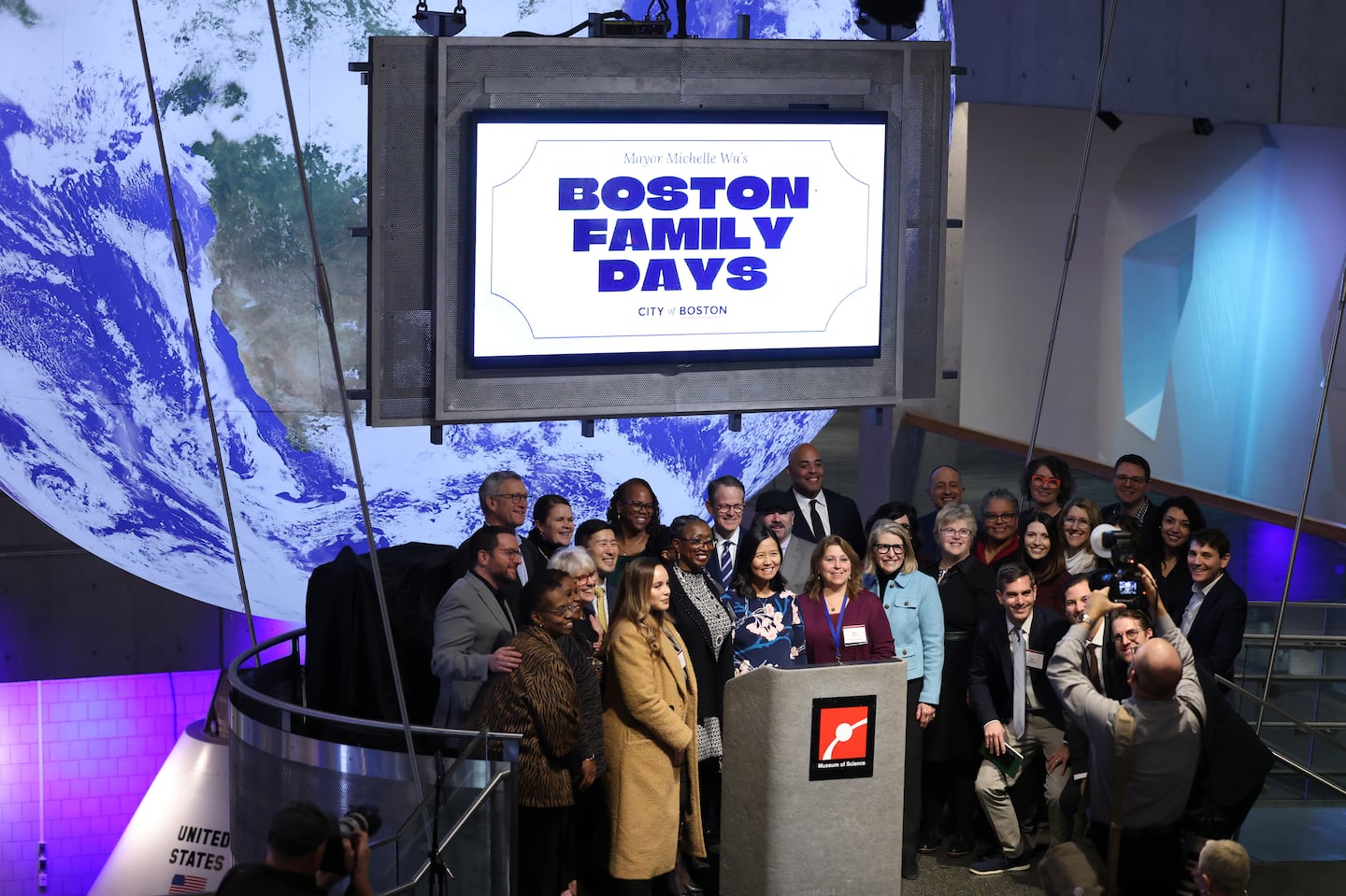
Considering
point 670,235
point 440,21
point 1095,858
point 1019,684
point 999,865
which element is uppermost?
point 440,21

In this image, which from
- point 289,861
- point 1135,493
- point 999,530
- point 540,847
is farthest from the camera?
point 1135,493

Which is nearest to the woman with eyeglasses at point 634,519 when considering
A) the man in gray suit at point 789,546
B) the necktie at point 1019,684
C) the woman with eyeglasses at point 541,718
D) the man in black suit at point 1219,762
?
the man in gray suit at point 789,546

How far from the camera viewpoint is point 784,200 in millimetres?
5820

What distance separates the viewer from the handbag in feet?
14.4

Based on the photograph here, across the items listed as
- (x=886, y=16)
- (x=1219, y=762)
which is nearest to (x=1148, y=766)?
(x=1219, y=762)

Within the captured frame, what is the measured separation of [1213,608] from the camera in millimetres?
5789

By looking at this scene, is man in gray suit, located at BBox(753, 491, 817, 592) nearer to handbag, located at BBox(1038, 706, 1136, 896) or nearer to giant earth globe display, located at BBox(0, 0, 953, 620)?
handbag, located at BBox(1038, 706, 1136, 896)

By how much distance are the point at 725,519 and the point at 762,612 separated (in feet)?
3.64

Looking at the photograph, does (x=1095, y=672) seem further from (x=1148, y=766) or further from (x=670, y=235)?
(x=670, y=235)

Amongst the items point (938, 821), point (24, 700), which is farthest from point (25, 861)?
point (938, 821)

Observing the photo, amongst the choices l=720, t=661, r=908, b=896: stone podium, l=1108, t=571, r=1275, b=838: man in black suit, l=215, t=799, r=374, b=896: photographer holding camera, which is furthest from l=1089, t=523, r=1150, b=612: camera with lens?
l=215, t=799, r=374, b=896: photographer holding camera

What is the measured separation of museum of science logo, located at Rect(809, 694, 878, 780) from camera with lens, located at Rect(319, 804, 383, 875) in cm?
139

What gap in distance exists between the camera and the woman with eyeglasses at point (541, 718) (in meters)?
4.74

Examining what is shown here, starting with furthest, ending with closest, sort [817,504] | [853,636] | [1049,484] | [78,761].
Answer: [78,761] < [817,504] < [1049,484] < [853,636]
